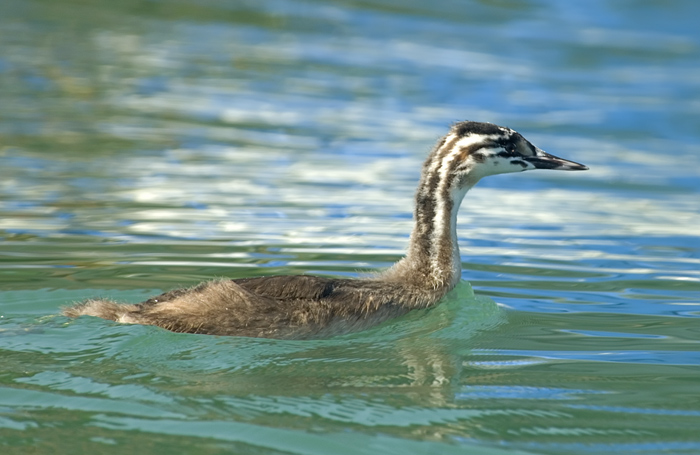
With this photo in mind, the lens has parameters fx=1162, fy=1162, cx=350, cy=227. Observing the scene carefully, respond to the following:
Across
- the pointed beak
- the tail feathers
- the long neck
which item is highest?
the pointed beak

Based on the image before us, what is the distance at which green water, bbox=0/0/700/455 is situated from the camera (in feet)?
24.3

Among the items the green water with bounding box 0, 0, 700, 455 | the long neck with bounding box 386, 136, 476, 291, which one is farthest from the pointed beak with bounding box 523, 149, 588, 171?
the green water with bounding box 0, 0, 700, 455

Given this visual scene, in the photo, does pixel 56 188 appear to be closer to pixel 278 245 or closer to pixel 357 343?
pixel 278 245

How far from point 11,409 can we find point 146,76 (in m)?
17.2

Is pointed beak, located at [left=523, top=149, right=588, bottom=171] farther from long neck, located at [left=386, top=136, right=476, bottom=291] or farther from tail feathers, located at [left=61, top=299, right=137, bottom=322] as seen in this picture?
tail feathers, located at [left=61, top=299, right=137, bottom=322]

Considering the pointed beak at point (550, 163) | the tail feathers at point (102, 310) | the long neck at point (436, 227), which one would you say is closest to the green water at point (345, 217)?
the tail feathers at point (102, 310)

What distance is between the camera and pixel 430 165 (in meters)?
10.5

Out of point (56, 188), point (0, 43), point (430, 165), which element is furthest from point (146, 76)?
point (430, 165)

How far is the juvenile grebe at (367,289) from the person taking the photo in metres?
8.92

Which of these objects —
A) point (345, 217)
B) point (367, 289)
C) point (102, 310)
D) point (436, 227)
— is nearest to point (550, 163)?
point (436, 227)

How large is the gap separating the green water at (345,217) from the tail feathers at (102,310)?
0.28 ft

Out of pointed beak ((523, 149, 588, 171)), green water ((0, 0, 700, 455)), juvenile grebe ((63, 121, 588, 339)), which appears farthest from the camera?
pointed beak ((523, 149, 588, 171))

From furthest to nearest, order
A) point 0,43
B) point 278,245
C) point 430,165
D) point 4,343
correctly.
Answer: point 0,43
point 278,245
point 430,165
point 4,343

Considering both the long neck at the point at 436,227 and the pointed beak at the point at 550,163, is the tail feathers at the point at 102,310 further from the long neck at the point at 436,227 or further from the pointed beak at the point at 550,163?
the pointed beak at the point at 550,163
